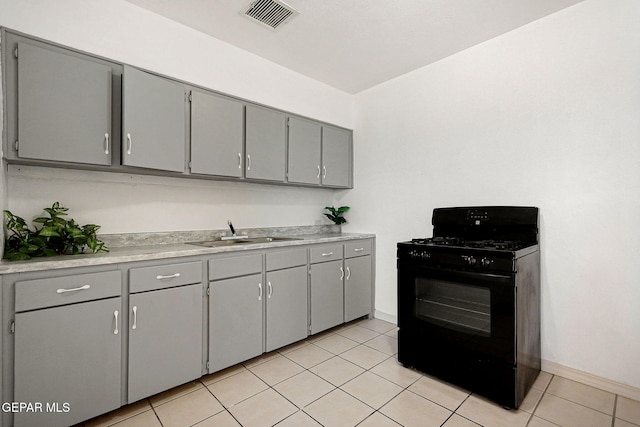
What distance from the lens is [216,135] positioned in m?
2.54

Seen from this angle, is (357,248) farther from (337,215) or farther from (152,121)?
(152,121)

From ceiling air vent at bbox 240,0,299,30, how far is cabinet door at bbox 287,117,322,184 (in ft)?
3.01

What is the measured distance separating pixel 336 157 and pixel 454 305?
2.11 meters

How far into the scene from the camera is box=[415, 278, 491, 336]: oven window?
2.01 m

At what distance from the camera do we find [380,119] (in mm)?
3533

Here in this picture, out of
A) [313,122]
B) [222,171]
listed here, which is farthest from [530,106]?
[222,171]

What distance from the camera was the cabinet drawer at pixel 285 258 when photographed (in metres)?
2.54

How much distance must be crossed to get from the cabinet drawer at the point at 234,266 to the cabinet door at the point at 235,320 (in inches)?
1.6

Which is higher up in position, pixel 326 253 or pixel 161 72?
pixel 161 72

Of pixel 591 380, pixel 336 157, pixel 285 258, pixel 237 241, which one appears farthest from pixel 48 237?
pixel 591 380

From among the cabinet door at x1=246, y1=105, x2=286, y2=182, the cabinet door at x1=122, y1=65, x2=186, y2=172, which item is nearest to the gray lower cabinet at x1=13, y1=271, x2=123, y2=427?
the cabinet door at x1=122, y1=65, x2=186, y2=172

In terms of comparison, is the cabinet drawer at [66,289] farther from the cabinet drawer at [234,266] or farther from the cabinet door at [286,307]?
the cabinet door at [286,307]

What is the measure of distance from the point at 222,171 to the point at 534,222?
8.39 ft

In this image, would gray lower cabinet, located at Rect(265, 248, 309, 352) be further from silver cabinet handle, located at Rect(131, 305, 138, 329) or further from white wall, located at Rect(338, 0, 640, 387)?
white wall, located at Rect(338, 0, 640, 387)
